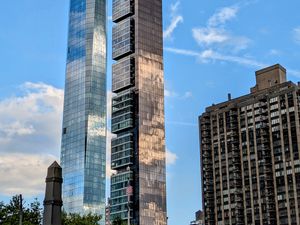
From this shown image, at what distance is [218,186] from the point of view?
175 metres

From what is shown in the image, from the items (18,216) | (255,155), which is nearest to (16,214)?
(18,216)

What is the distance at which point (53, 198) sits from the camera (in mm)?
31906

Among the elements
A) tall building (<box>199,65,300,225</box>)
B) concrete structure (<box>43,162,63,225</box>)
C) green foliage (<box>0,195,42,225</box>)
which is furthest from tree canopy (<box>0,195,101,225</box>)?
tall building (<box>199,65,300,225</box>)

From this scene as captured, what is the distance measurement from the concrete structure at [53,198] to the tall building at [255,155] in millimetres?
130519

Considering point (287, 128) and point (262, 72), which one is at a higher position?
point (262, 72)

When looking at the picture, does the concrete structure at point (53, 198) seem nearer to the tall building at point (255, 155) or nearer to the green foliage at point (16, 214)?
the green foliage at point (16, 214)

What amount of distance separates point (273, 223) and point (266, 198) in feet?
24.2

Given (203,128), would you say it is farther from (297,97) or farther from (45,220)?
(45,220)

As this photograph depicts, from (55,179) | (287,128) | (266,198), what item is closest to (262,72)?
(287,128)

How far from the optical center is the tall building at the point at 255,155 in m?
159

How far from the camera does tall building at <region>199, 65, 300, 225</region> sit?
522 feet

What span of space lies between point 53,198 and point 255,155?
14156 cm

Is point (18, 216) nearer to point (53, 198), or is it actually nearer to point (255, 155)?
point (53, 198)

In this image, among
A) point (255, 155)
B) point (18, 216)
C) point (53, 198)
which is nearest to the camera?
point (53, 198)
